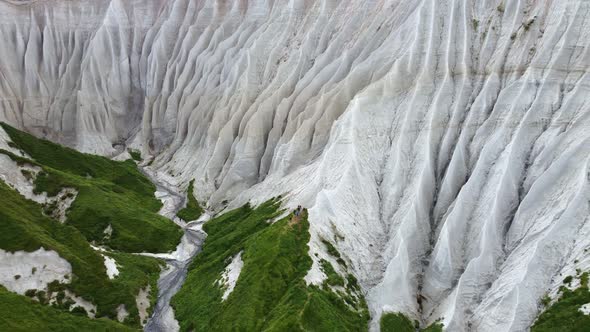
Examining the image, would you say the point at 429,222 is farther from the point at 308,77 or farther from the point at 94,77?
the point at 94,77

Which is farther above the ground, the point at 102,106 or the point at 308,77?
the point at 102,106

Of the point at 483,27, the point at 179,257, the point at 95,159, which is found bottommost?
the point at 179,257

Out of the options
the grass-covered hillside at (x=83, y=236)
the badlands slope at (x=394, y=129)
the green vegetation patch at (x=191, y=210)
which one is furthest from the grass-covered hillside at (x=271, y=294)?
the green vegetation patch at (x=191, y=210)

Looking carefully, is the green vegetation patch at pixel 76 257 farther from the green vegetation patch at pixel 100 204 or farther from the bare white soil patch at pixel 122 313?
the green vegetation patch at pixel 100 204

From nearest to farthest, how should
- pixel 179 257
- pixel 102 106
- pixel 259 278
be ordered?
1. pixel 259 278
2. pixel 179 257
3. pixel 102 106

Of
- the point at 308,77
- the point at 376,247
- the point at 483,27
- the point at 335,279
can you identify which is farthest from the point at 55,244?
the point at 483,27

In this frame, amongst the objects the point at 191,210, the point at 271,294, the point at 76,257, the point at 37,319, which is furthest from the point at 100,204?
the point at 271,294

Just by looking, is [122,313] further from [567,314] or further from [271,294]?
[567,314]
